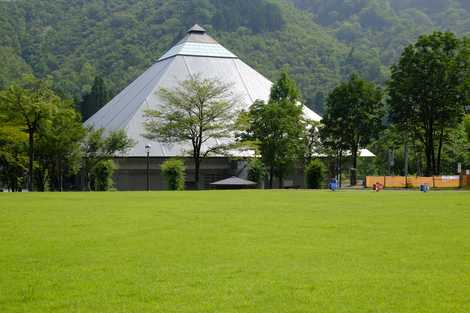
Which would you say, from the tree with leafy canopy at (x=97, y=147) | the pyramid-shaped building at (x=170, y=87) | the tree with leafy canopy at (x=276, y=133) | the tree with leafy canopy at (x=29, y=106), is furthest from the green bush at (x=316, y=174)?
the tree with leafy canopy at (x=29, y=106)

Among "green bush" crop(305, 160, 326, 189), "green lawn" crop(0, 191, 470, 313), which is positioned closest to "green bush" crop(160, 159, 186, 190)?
"green bush" crop(305, 160, 326, 189)

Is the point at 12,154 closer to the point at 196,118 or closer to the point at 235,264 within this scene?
the point at 196,118

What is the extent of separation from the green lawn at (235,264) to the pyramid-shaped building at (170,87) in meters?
49.7

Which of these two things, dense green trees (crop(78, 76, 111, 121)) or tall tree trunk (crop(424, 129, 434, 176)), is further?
dense green trees (crop(78, 76, 111, 121))

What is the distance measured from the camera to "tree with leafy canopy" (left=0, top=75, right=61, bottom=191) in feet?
157

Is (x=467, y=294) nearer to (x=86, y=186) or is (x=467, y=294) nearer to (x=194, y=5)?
(x=86, y=186)

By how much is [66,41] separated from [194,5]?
3821 centimetres

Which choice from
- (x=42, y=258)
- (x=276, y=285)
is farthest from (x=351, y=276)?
(x=42, y=258)

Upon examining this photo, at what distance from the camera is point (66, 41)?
18438cm

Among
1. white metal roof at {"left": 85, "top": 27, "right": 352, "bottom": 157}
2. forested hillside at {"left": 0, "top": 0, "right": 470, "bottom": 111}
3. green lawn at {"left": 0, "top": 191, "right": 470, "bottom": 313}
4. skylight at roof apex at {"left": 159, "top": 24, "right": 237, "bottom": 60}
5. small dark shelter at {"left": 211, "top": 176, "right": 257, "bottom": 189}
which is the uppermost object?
forested hillside at {"left": 0, "top": 0, "right": 470, "bottom": 111}

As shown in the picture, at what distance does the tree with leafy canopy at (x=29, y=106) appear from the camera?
157 ft

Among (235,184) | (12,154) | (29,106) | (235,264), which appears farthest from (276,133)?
(235,264)

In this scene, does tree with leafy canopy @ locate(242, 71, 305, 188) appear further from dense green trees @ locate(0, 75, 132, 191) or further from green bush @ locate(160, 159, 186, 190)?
dense green trees @ locate(0, 75, 132, 191)

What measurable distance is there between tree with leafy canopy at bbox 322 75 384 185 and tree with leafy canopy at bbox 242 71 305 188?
3683mm
